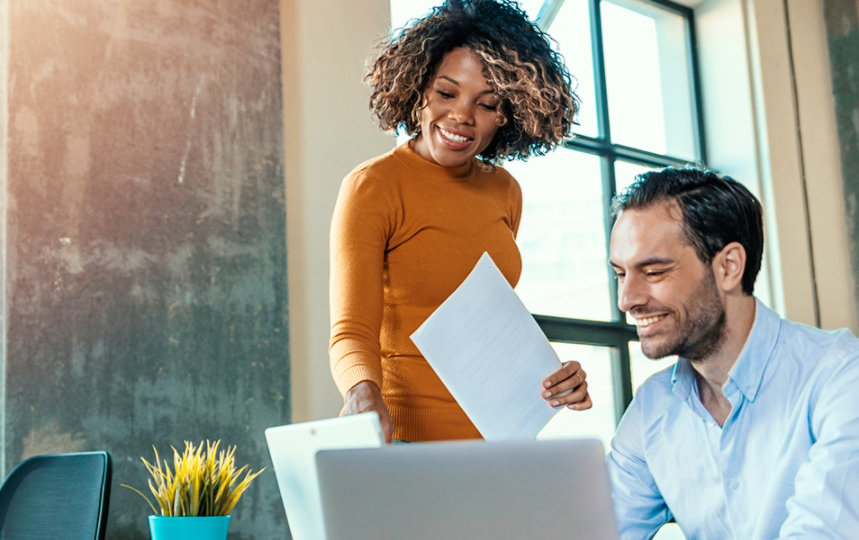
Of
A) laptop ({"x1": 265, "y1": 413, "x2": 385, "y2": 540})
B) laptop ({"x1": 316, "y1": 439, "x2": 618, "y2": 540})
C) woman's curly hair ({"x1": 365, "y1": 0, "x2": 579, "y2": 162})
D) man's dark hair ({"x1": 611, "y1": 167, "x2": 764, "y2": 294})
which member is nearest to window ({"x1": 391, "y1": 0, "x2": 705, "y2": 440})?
woman's curly hair ({"x1": 365, "y1": 0, "x2": 579, "y2": 162})

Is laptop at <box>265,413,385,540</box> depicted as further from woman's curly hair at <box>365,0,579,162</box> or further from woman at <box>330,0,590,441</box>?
woman's curly hair at <box>365,0,579,162</box>

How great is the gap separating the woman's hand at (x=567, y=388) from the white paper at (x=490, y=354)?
0.04 ft

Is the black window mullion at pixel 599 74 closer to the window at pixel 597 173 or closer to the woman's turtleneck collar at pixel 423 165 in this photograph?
the window at pixel 597 173

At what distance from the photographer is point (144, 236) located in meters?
2.32

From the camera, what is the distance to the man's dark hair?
59.9 inches

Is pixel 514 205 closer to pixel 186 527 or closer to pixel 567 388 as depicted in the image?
pixel 567 388

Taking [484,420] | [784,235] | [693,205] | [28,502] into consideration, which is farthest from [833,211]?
[28,502]

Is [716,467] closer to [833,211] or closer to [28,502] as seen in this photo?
[28,502]

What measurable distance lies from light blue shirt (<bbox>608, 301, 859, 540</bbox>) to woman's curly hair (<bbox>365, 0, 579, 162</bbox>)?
57cm

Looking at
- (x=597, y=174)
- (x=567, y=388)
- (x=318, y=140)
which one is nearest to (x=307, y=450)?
(x=567, y=388)

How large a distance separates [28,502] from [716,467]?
1.30 metres

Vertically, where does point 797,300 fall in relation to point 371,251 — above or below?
above

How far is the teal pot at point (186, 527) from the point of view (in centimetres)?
144

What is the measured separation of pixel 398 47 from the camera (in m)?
1.75
